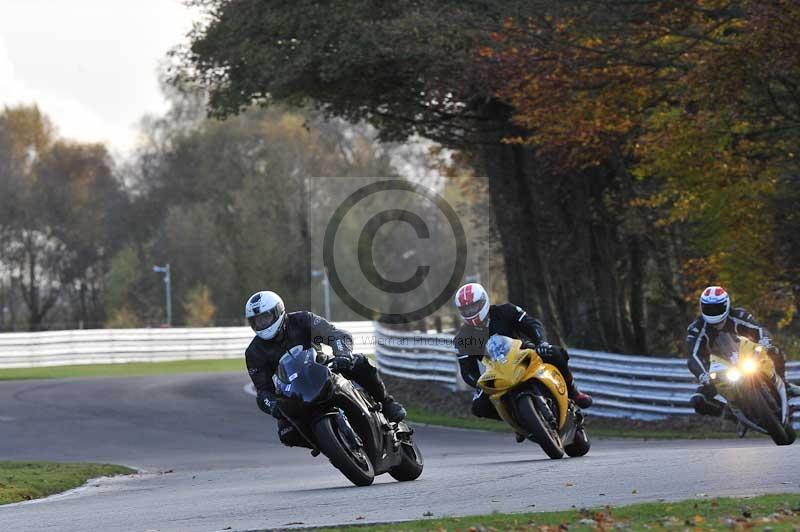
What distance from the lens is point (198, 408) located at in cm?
2806

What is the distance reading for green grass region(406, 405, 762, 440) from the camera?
849 inches

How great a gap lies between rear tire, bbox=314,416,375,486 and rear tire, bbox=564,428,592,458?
314 cm

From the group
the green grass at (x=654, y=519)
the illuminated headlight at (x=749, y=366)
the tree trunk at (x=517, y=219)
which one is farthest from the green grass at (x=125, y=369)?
the green grass at (x=654, y=519)

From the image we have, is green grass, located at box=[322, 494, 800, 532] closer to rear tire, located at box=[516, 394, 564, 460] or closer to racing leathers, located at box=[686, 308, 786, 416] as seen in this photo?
rear tire, located at box=[516, 394, 564, 460]

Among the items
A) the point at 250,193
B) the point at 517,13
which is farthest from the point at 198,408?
the point at 250,193

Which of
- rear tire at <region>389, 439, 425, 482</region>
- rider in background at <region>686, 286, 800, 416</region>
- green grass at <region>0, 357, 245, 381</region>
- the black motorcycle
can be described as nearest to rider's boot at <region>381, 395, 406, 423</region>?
the black motorcycle

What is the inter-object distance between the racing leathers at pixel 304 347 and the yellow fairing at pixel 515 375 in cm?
156

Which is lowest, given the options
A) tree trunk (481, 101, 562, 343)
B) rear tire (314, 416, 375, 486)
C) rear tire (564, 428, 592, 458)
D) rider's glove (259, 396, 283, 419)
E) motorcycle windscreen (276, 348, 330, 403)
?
rear tire (564, 428, 592, 458)

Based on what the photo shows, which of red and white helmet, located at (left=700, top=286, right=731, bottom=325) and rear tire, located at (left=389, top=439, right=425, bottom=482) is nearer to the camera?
rear tire, located at (left=389, top=439, right=425, bottom=482)

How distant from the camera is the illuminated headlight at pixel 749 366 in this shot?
51.2ft

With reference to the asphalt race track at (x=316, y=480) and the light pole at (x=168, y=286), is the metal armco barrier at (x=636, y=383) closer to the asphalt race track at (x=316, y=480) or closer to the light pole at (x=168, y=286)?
the asphalt race track at (x=316, y=480)

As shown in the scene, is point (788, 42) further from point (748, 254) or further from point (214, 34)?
point (214, 34)

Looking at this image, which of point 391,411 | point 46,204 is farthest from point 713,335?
point 46,204

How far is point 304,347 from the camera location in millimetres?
11852
